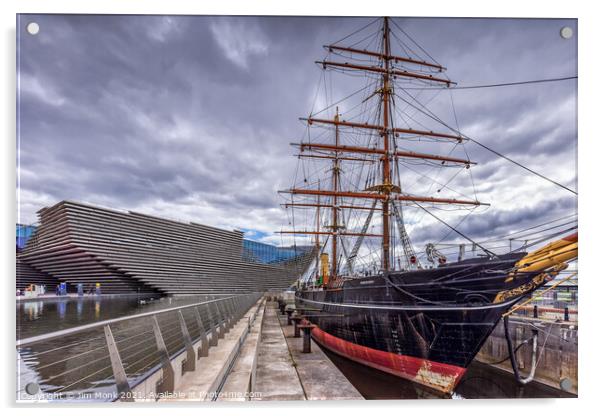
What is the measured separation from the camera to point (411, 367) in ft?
28.8

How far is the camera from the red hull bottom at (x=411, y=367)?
7.75m

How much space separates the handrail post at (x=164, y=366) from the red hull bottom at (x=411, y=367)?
632 cm

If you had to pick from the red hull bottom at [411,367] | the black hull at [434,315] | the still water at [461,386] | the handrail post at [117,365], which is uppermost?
the handrail post at [117,365]

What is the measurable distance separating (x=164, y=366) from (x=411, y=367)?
22.8 ft

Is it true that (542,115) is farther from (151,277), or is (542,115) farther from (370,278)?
(151,277)

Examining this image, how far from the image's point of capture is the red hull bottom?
25.4 ft

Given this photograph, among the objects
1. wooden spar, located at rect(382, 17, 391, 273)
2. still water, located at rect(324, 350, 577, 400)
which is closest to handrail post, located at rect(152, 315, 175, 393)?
still water, located at rect(324, 350, 577, 400)

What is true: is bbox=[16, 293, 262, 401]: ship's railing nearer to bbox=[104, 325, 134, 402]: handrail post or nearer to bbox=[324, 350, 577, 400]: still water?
bbox=[104, 325, 134, 402]: handrail post

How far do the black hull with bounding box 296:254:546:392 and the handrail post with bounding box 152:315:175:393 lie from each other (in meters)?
6.32
